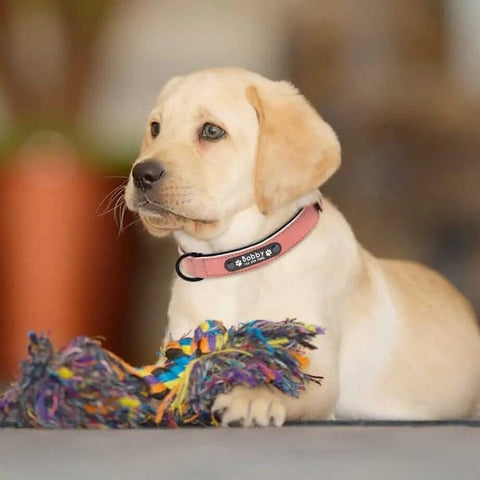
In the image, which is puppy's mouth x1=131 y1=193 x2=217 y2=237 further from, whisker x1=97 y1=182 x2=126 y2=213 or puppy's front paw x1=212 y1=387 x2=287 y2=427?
whisker x1=97 y1=182 x2=126 y2=213

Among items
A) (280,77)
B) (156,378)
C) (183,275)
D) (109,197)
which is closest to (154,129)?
(183,275)

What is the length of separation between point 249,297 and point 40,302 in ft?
3.42

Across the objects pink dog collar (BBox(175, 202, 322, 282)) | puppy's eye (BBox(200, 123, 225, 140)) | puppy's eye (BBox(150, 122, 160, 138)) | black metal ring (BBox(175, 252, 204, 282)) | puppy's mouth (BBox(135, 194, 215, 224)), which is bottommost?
black metal ring (BBox(175, 252, 204, 282))

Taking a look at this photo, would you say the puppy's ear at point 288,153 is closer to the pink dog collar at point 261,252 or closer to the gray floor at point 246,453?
the pink dog collar at point 261,252

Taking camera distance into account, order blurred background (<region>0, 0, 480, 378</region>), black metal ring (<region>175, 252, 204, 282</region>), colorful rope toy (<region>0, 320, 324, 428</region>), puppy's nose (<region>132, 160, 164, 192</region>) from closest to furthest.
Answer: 1. colorful rope toy (<region>0, 320, 324, 428</region>)
2. puppy's nose (<region>132, 160, 164, 192</region>)
3. black metal ring (<region>175, 252, 204, 282</region>)
4. blurred background (<region>0, 0, 480, 378</region>)

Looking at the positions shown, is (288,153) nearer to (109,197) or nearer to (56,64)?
(109,197)

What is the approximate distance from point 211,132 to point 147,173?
0.57 feet

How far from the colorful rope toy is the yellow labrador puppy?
164 millimetres

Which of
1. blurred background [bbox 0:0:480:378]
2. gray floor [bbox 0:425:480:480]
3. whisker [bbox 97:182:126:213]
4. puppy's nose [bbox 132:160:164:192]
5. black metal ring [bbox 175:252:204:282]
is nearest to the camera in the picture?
gray floor [bbox 0:425:480:480]

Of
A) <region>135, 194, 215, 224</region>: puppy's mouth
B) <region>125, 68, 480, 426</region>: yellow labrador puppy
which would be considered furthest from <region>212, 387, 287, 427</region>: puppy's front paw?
<region>135, 194, 215, 224</region>: puppy's mouth

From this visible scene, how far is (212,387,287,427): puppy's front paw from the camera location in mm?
1700

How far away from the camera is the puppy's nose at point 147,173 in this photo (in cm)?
197

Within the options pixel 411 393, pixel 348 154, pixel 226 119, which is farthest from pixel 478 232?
pixel 226 119

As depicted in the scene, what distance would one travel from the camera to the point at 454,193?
10.2 ft
